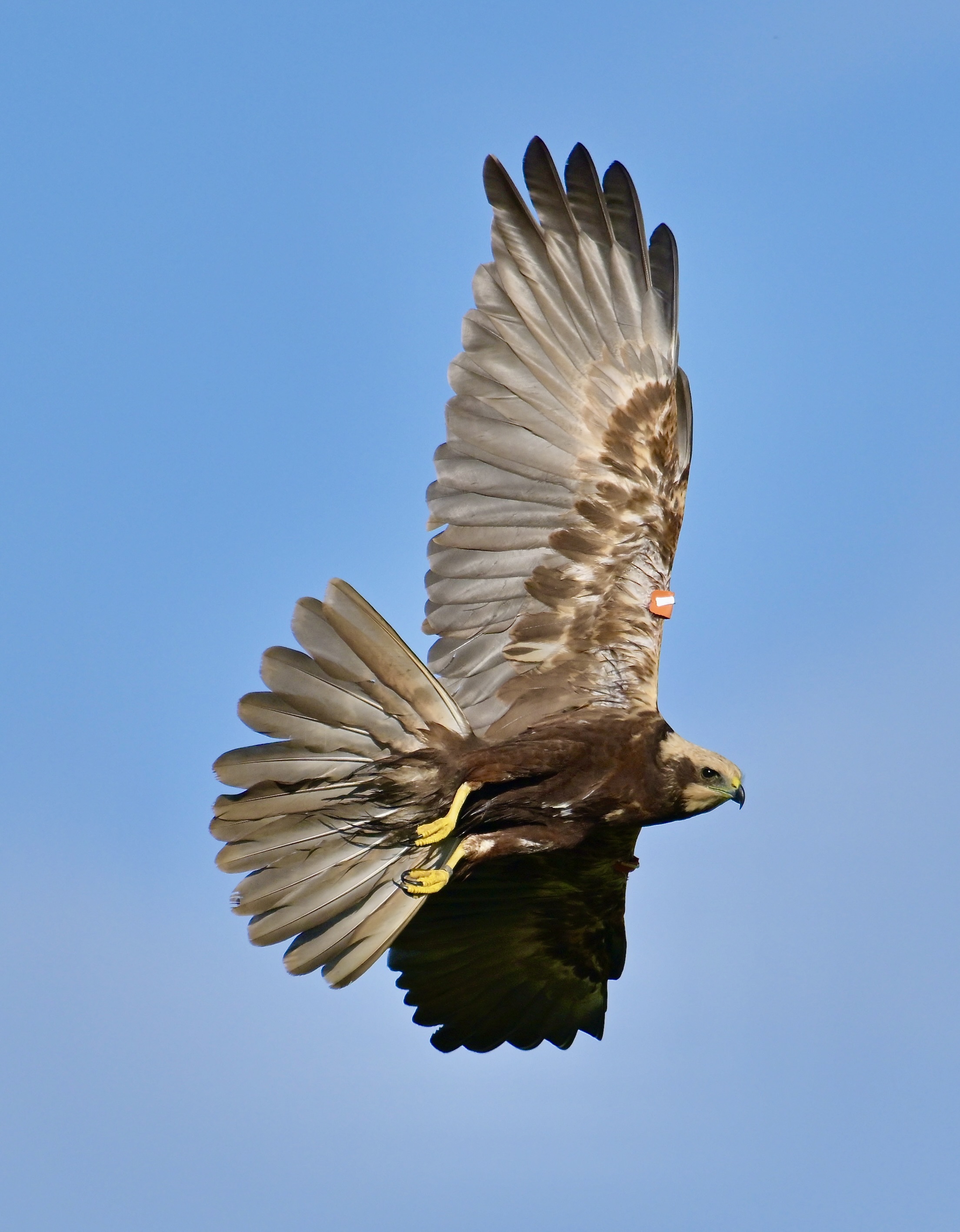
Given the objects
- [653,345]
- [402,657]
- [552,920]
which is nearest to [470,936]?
[552,920]

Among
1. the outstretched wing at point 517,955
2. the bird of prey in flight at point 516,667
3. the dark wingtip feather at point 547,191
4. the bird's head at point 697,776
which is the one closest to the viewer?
the bird of prey in flight at point 516,667

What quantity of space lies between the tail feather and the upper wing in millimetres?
787

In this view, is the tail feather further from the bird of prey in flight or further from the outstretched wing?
the outstretched wing

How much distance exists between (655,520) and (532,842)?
1.76 m

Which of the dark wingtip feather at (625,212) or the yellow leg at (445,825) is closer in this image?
the yellow leg at (445,825)

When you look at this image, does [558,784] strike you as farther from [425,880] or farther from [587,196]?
[587,196]

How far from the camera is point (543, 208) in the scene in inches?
356

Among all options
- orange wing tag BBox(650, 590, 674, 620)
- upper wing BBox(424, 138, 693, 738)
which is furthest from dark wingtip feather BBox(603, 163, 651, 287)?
orange wing tag BBox(650, 590, 674, 620)

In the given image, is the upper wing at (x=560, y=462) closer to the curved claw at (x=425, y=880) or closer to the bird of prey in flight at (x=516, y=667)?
the bird of prey in flight at (x=516, y=667)

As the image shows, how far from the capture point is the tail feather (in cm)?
815

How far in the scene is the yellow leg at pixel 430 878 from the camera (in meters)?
8.47

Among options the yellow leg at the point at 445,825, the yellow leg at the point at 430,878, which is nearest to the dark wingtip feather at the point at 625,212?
the yellow leg at the point at 445,825

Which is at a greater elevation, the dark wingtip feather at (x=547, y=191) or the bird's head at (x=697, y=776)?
the dark wingtip feather at (x=547, y=191)

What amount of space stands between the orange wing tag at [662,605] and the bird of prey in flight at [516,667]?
2cm
